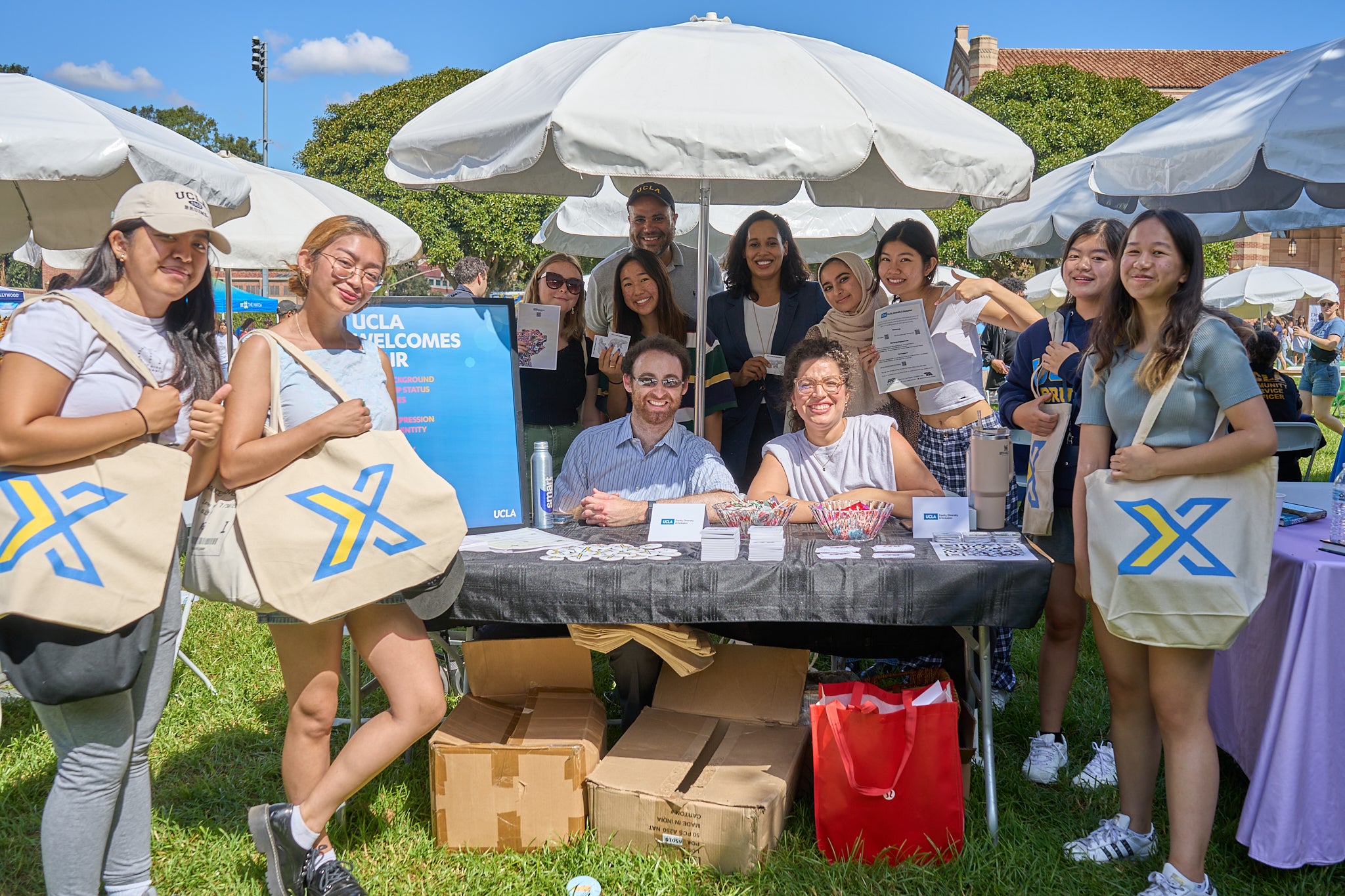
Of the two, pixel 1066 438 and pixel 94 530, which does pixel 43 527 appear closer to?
pixel 94 530

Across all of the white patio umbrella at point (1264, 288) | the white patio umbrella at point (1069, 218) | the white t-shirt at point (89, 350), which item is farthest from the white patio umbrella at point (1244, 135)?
the white patio umbrella at point (1264, 288)

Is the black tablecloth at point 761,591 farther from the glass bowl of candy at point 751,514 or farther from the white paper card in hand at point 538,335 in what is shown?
the white paper card in hand at point 538,335

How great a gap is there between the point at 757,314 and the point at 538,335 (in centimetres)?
115

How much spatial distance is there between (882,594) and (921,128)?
4.51 feet

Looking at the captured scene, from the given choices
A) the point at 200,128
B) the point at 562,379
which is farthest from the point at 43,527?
the point at 200,128

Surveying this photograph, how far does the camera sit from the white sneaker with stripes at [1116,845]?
8.78ft

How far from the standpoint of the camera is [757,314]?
14.5ft

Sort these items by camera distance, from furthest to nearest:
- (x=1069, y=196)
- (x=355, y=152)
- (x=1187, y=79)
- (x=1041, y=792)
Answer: (x=1187, y=79)
(x=355, y=152)
(x=1069, y=196)
(x=1041, y=792)

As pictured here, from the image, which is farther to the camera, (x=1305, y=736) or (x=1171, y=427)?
(x=1305, y=736)

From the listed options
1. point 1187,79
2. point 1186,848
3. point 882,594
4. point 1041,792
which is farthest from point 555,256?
point 1187,79

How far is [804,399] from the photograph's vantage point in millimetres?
3322

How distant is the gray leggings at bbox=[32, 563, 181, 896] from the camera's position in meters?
2.15

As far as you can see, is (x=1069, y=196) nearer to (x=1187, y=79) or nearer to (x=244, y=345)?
(x=244, y=345)

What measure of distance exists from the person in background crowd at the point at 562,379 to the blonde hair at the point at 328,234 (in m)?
1.56
